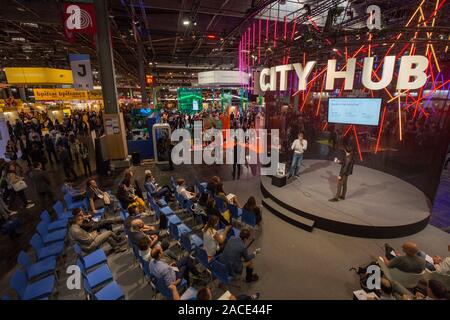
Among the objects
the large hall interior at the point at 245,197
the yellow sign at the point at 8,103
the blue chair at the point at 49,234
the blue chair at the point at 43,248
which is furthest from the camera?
the yellow sign at the point at 8,103

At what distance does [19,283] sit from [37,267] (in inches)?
23.2

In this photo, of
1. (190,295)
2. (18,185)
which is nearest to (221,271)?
(190,295)

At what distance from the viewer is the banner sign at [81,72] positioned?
28.5ft

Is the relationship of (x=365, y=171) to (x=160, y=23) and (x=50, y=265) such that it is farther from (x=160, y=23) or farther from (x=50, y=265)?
(x=160, y=23)

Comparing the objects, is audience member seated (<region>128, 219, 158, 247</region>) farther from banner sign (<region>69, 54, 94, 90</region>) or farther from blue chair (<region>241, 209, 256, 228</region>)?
banner sign (<region>69, 54, 94, 90</region>)

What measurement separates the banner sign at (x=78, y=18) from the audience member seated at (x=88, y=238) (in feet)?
19.0

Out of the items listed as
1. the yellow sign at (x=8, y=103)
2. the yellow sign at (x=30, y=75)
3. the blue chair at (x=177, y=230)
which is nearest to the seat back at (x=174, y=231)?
the blue chair at (x=177, y=230)

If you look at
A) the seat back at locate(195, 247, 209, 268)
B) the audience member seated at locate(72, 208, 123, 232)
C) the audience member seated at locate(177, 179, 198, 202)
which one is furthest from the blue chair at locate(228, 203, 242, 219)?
the audience member seated at locate(72, 208, 123, 232)

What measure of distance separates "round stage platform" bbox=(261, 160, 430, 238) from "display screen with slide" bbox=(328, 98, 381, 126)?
2.04 meters

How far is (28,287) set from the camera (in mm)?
3277

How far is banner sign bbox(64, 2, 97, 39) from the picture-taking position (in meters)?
6.75

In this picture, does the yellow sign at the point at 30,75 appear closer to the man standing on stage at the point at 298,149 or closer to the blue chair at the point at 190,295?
the man standing on stage at the point at 298,149

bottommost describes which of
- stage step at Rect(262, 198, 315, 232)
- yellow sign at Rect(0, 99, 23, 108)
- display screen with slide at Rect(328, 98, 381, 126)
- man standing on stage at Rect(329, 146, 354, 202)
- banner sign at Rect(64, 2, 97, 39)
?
stage step at Rect(262, 198, 315, 232)

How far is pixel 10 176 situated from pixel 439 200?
1272cm
